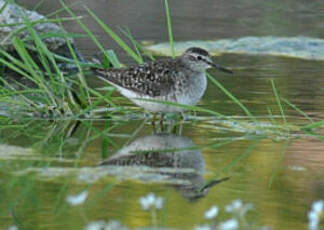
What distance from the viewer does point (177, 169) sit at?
768 cm

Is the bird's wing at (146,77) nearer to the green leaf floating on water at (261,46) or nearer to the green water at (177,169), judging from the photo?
the green water at (177,169)

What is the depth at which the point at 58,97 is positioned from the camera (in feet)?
31.5

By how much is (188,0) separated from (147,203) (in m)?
14.0

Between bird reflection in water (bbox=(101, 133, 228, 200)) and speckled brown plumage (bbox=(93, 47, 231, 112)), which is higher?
speckled brown plumage (bbox=(93, 47, 231, 112))

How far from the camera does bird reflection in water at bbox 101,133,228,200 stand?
720 cm

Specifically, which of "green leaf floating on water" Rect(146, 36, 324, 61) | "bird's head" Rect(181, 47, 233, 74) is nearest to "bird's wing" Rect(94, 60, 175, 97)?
"bird's head" Rect(181, 47, 233, 74)

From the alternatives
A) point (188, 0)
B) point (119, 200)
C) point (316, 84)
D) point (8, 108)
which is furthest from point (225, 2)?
point (119, 200)

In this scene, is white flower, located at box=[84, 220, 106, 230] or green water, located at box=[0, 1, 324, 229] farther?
green water, located at box=[0, 1, 324, 229]

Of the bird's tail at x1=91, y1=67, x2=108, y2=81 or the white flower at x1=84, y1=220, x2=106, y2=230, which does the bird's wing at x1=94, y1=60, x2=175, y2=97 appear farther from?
the white flower at x1=84, y1=220, x2=106, y2=230

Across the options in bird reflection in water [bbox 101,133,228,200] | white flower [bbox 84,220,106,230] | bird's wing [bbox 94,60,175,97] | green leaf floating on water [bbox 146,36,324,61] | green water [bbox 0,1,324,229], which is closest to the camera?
white flower [bbox 84,220,106,230]

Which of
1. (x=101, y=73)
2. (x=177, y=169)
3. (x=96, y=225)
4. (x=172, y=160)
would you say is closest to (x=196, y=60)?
(x=101, y=73)

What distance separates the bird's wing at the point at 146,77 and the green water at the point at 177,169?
1.08 ft

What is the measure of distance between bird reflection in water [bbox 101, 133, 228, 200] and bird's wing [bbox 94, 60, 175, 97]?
2.78ft

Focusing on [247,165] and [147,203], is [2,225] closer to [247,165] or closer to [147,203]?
[147,203]
